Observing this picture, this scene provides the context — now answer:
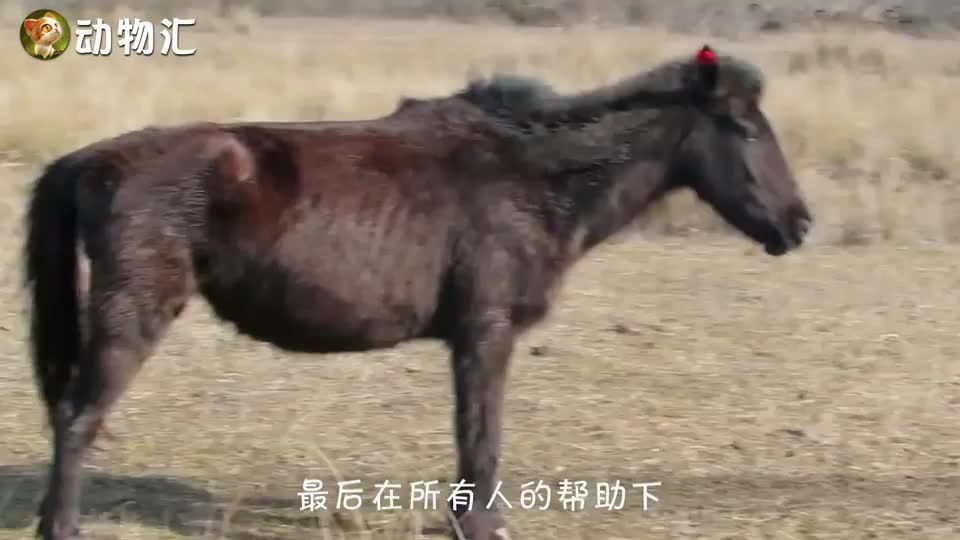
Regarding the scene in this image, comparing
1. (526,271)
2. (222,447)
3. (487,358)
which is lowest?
(222,447)

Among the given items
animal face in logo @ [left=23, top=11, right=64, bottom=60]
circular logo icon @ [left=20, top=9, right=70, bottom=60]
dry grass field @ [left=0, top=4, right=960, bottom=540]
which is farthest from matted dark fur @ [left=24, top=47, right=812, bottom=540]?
animal face in logo @ [left=23, top=11, right=64, bottom=60]

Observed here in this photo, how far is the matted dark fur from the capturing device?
18.0 ft

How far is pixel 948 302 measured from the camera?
10656 millimetres

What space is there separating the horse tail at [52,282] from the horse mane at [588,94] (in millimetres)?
1792

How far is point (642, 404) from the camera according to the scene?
803 cm

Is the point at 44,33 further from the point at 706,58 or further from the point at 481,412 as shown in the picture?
the point at 481,412

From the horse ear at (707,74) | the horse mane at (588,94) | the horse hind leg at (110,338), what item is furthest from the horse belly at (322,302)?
the horse ear at (707,74)

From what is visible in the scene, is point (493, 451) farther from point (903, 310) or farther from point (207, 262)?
point (903, 310)

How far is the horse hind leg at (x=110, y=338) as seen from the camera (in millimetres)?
5414

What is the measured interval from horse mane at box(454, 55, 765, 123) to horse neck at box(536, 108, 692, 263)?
69mm

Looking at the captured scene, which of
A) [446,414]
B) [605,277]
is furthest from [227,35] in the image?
[446,414]

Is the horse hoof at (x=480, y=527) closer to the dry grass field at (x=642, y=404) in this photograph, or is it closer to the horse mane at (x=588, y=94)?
the dry grass field at (x=642, y=404)

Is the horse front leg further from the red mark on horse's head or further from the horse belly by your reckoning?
the red mark on horse's head

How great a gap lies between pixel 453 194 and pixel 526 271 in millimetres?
440
